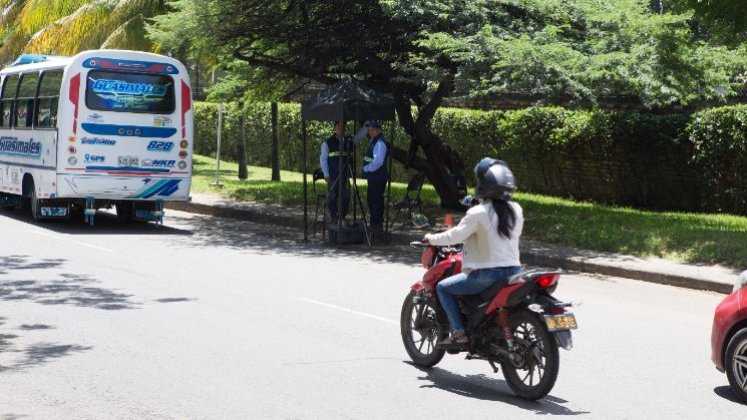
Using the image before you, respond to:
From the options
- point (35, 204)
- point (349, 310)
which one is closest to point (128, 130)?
point (35, 204)

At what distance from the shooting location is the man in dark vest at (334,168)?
18.0 metres

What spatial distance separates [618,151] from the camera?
72.7 ft

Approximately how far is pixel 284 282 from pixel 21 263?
345 centimetres

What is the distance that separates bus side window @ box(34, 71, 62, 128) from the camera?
63.4 feet

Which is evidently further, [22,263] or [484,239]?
[22,263]

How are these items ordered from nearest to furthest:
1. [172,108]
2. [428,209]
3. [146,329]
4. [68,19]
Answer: [146,329] → [172,108] → [428,209] → [68,19]

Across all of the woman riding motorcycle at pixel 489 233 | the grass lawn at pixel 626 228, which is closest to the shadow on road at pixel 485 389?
the woman riding motorcycle at pixel 489 233

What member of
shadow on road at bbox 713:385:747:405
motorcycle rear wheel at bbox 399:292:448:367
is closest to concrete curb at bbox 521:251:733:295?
shadow on road at bbox 713:385:747:405

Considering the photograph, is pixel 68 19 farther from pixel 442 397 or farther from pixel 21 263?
pixel 442 397

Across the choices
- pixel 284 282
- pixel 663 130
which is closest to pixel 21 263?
pixel 284 282

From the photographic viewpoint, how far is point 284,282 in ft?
43.8

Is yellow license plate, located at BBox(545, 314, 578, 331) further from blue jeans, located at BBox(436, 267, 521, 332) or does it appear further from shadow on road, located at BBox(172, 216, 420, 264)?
shadow on road, located at BBox(172, 216, 420, 264)

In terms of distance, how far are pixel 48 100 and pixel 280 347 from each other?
38.5 feet

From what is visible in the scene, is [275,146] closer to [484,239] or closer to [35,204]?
[35,204]
